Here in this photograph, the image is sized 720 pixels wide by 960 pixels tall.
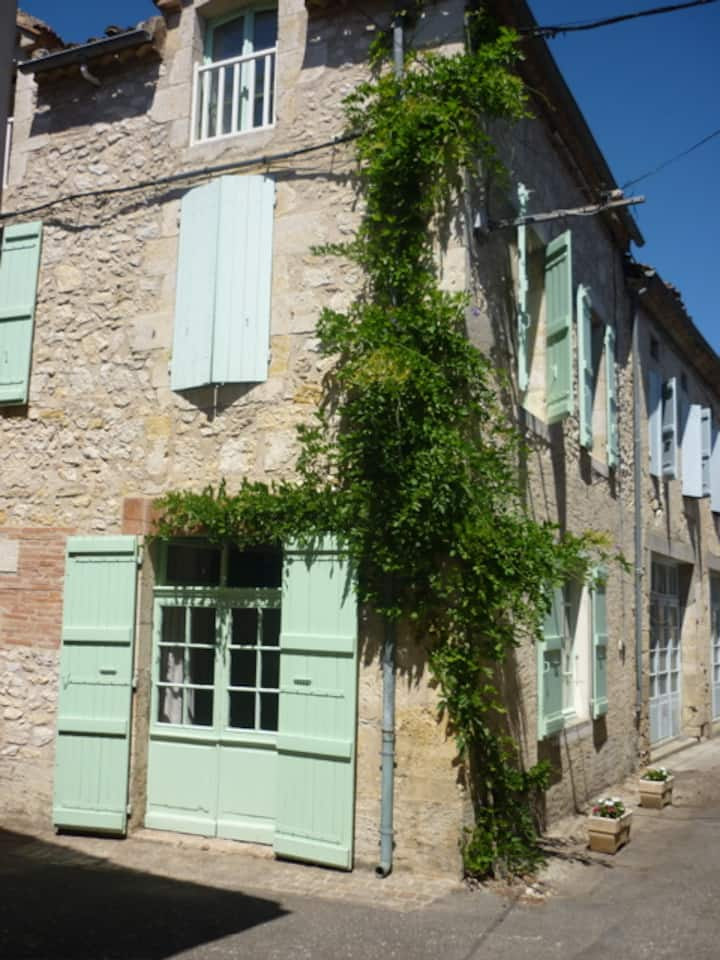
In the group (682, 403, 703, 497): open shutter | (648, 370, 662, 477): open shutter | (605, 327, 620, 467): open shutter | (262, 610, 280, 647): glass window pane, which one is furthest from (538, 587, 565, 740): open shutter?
(682, 403, 703, 497): open shutter

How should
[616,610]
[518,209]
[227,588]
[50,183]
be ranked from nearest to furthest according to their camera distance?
1. [227,588]
2. [518,209]
3. [50,183]
4. [616,610]

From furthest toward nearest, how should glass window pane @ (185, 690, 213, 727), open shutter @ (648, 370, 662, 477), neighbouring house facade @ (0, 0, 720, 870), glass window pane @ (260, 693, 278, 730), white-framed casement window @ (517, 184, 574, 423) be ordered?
open shutter @ (648, 370, 662, 477), white-framed casement window @ (517, 184, 574, 423), glass window pane @ (185, 690, 213, 727), glass window pane @ (260, 693, 278, 730), neighbouring house facade @ (0, 0, 720, 870)

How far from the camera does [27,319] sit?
24.9ft

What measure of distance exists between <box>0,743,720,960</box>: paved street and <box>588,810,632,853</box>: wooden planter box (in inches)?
4.3

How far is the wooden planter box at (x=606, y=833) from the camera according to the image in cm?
659

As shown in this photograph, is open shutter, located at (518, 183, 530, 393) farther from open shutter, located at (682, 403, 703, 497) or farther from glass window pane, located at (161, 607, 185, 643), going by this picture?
open shutter, located at (682, 403, 703, 497)

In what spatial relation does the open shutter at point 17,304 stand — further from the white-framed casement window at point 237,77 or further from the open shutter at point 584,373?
the open shutter at point 584,373

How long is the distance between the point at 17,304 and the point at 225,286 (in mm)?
1965

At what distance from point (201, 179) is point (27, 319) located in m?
1.81

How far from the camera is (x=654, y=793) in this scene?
8195 mm

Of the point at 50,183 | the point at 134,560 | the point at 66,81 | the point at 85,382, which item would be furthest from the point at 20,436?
the point at 66,81

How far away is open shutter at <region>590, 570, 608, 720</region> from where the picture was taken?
8289 mm

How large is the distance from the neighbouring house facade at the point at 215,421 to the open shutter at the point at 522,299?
0.09 feet

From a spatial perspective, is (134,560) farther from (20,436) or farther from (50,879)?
(50,879)
